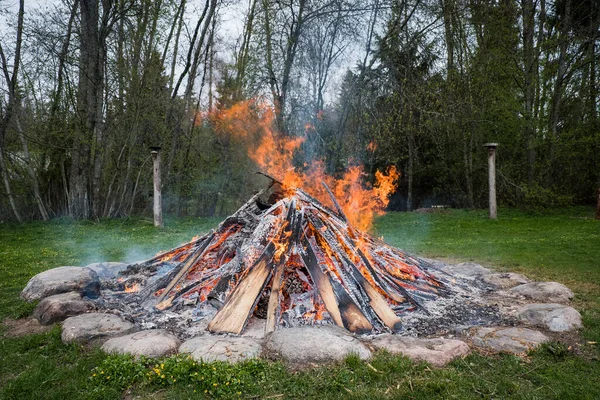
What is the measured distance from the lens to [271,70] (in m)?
12.3

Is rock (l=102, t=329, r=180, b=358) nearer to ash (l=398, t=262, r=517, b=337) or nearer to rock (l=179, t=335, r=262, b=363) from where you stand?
rock (l=179, t=335, r=262, b=363)

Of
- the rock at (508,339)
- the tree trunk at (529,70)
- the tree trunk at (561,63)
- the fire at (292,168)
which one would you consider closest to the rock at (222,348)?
the rock at (508,339)

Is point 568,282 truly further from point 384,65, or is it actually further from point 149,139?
point 149,139

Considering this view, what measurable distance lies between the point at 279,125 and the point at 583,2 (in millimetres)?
12009

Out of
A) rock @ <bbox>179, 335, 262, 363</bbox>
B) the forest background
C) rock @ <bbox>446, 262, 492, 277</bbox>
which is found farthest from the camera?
the forest background

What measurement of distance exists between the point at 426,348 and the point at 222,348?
1.63 metres

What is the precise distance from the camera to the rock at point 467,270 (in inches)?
238

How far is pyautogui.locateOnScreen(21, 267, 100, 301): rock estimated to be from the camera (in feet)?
15.4

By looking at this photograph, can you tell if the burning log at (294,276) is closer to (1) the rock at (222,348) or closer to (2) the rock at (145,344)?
(1) the rock at (222,348)

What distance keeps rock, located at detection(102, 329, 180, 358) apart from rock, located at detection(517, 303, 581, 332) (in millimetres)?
3367

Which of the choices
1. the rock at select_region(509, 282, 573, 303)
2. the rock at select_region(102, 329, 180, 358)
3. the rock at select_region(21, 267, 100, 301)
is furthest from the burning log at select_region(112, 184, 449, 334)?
the rock at select_region(509, 282, 573, 303)

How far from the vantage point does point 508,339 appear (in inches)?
137

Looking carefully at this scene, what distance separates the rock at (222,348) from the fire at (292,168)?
246 cm

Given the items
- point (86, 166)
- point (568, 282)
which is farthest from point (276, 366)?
point (86, 166)
